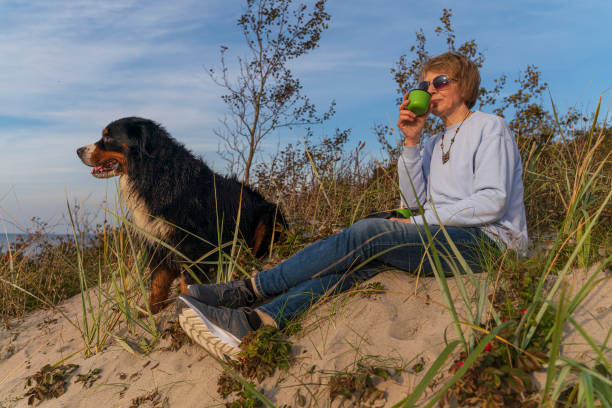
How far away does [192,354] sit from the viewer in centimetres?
252

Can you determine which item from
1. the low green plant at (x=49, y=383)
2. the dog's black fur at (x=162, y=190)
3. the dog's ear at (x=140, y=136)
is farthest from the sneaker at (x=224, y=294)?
the dog's ear at (x=140, y=136)

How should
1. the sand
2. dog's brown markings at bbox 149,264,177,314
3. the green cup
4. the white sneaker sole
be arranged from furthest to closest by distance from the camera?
dog's brown markings at bbox 149,264,177,314 < the green cup < the white sneaker sole < the sand

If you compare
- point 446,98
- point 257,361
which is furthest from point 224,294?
point 446,98

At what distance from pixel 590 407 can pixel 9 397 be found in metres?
3.33

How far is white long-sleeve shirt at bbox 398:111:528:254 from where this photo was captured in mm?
2420

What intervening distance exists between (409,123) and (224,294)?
1.78m

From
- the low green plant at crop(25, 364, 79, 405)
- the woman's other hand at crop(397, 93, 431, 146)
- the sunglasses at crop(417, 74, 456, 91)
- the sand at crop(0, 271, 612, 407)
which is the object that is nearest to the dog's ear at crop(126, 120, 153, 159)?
the sand at crop(0, 271, 612, 407)

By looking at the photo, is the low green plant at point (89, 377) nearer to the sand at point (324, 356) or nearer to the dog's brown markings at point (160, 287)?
the sand at point (324, 356)

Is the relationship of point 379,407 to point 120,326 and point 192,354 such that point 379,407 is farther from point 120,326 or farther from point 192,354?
point 120,326

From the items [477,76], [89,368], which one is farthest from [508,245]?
[89,368]

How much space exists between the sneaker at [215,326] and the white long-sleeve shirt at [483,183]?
1.21 m

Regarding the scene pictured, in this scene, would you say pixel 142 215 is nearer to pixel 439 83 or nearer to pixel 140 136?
pixel 140 136

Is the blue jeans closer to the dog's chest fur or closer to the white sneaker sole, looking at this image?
the white sneaker sole

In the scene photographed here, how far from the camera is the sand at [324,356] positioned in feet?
6.04
